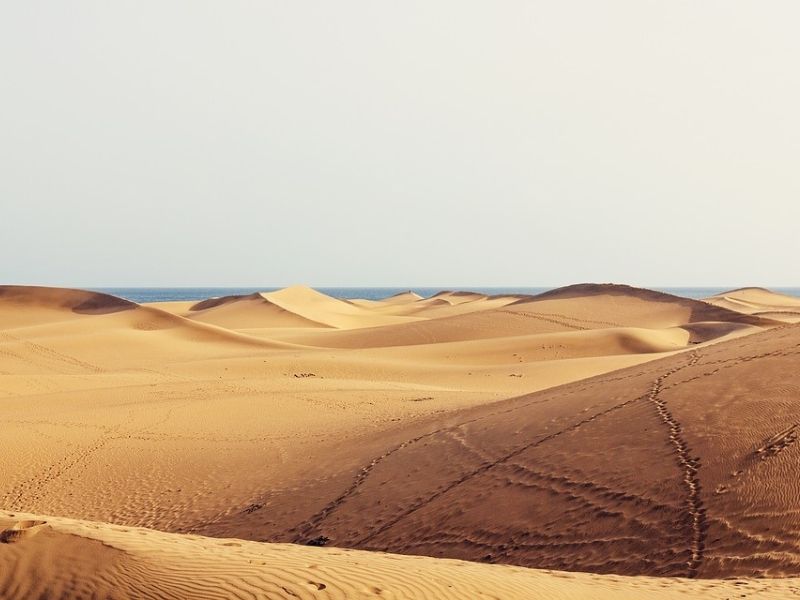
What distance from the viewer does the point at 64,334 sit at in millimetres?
33188

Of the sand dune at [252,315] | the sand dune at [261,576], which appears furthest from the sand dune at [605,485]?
the sand dune at [252,315]

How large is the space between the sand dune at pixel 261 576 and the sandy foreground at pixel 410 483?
0.07 ft

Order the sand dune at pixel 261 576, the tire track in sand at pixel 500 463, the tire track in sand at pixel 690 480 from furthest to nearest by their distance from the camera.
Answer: the tire track in sand at pixel 500 463 → the tire track in sand at pixel 690 480 → the sand dune at pixel 261 576

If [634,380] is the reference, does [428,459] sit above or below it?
below

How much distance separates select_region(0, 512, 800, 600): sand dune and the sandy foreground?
21 mm

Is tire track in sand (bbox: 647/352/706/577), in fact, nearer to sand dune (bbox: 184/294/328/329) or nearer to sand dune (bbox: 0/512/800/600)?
sand dune (bbox: 0/512/800/600)

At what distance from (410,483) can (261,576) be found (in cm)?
470

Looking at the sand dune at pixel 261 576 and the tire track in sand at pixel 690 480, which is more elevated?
the tire track in sand at pixel 690 480

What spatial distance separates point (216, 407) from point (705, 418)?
11117 millimetres

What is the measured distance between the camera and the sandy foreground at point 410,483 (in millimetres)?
5742

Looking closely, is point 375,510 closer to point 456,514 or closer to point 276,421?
point 456,514

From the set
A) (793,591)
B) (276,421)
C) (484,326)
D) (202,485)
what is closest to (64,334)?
(484,326)

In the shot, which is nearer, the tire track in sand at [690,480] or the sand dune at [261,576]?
the sand dune at [261,576]

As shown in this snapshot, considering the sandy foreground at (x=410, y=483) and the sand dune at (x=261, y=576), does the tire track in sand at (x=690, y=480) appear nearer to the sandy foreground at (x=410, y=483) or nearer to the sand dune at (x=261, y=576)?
the sandy foreground at (x=410, y=483)
